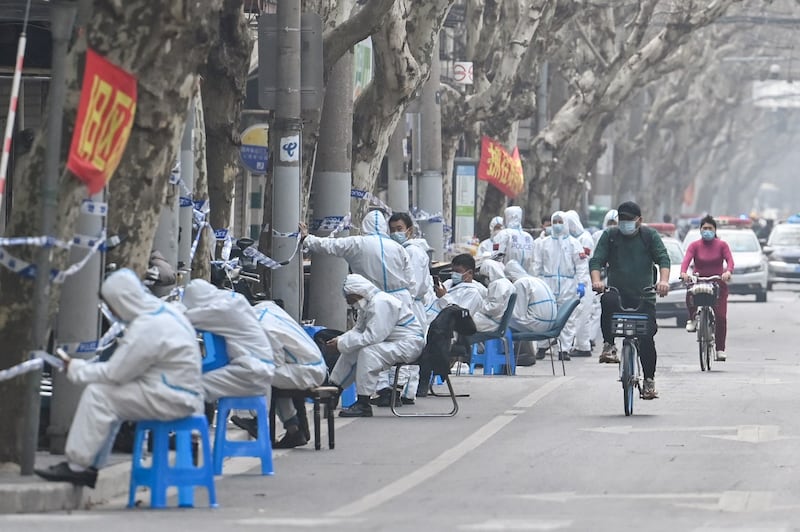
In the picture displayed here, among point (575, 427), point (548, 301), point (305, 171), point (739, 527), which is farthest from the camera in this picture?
point (548, 301)

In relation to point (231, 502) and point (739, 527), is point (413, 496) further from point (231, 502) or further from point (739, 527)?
point (739, 527)

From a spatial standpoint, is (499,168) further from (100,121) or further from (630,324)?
(100,121)

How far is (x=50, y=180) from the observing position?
11.6 m

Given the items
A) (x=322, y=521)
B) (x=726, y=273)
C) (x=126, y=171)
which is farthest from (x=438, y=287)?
(x=322, y=521)

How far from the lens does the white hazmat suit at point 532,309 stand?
22.9 m

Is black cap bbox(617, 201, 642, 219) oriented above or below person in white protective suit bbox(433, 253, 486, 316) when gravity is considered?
above

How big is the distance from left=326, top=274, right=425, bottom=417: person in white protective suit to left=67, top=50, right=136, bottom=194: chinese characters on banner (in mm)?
4795

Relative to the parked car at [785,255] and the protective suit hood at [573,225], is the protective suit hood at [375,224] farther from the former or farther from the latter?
the parked car at [785,255]

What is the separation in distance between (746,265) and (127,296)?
33116mm

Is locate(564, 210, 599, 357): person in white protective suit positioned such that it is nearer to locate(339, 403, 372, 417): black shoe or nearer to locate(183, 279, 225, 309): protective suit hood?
locate(339, 403, 372, 417): black shoe

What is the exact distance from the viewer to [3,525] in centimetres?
1038

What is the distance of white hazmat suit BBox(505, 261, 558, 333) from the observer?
75.0 ft

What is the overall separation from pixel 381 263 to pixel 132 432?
4.82 metres

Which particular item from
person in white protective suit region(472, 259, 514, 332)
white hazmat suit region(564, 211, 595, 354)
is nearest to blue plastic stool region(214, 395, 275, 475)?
person in white protective suit region(472, 259, 514, 332)
